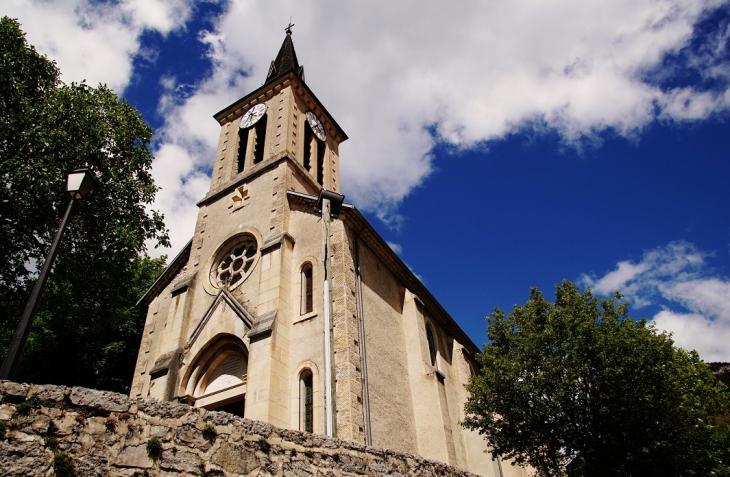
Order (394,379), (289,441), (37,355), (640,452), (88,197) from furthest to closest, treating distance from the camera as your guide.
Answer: (37,355) < (394,379) < (88,197) < (640,452) < (289,441)

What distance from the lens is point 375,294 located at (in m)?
16.0

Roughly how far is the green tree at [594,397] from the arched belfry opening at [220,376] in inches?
291

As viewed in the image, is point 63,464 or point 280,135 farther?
point 280,135

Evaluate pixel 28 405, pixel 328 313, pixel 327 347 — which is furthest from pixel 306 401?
pixel 28 405

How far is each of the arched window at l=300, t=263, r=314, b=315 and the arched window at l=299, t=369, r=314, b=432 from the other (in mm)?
2019

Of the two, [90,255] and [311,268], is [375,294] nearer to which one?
[311,268]

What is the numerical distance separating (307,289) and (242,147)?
35.1ft

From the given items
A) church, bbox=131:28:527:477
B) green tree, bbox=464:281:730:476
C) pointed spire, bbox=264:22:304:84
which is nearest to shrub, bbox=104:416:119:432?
church, bbox=131:28:527:477

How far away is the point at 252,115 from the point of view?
75.7 feet

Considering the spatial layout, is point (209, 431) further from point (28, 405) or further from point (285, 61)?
point (285, 61)

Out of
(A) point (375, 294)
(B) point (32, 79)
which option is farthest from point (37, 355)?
(A) point (375, 294)

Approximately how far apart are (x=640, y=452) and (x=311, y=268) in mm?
10474

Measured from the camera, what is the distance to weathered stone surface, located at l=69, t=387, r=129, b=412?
208 inches

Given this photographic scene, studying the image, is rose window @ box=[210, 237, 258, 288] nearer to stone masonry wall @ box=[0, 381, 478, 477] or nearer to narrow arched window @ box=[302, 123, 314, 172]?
narrow arched window @ box=[302, 123, 314, 172]
